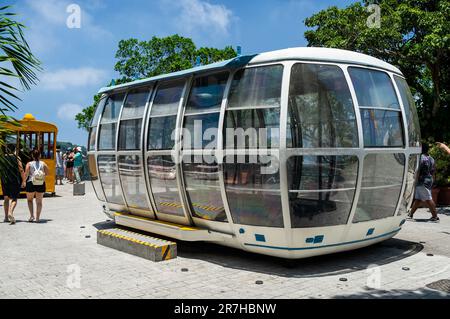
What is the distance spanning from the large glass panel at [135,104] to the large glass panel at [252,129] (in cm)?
243

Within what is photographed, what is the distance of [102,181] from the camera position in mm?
9500

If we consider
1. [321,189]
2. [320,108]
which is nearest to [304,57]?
[320,108]

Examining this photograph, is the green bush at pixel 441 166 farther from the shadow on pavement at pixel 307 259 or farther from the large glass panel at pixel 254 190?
the large glass panel at pixel 254 190

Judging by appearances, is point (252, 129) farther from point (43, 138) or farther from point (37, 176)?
point (43, 138)

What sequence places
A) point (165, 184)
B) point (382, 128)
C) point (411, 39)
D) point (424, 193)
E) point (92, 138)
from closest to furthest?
point (382, 128) → point (165, 184) → point (92, 138) → point (424, 193) → point (411, 39)

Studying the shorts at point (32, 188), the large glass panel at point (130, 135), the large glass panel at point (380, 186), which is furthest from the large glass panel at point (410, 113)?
the shorts at point (32, 188)

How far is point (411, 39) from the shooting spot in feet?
50.2

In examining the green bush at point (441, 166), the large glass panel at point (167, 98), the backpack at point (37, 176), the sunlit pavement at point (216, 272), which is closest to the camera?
the sunlit pavement at point (216, 272)

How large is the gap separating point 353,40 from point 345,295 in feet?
40.9

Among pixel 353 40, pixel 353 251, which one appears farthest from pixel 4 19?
pixel 353 40

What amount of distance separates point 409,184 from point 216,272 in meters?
3.56

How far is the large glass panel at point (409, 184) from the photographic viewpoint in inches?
278

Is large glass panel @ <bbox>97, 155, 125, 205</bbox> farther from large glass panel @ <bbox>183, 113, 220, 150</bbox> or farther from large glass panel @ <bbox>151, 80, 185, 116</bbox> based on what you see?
large glass panel @ <bbox>183, 113, 220, 150</bbox>
